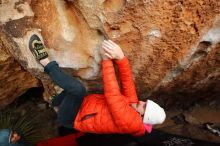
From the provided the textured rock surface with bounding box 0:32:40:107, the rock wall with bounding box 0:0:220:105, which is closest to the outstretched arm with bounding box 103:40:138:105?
the rock wall with bounding box 0:0:220:105

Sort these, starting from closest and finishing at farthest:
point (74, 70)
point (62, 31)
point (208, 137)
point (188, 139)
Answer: point (62, 31) → point (74, 70) → point (188, 139) → point (208, 137)

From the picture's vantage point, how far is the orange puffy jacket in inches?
123

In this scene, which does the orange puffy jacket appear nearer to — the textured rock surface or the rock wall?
the rock wall

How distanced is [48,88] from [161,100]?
4.60ft

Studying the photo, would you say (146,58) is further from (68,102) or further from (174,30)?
(68,102)

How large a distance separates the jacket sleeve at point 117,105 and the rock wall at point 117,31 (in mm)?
304

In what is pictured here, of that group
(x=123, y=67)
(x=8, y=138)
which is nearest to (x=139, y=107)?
(x=123, y=67)

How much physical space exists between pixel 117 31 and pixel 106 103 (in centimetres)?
63

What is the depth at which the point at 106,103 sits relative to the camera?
3365 millimetres

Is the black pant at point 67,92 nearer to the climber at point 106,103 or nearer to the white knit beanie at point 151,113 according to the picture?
the climber at point 106,103

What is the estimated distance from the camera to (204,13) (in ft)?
10.6

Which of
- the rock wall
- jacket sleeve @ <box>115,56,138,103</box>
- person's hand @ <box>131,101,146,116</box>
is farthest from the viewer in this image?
person's hand @ <box>131,101,146,116</box>

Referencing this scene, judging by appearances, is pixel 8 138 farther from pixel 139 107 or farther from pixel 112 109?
pixel 139 107

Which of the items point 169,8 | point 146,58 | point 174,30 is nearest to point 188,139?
point 146,58
